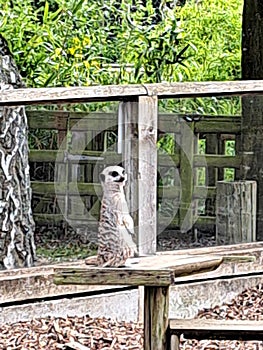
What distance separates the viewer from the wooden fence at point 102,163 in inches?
161

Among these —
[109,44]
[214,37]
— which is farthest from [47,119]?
[214,37]

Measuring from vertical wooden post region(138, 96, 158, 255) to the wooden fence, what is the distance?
36mm

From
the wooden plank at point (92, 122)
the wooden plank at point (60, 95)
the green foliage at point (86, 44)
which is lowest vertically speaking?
the wooden plank at point (92, 122)

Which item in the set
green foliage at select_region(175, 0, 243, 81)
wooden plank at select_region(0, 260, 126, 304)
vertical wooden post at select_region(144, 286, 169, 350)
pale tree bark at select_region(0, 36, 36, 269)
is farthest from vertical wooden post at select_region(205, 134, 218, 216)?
green foliage at select_region(175, 0, 243, 81)

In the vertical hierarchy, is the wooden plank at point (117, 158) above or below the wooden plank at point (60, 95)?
below

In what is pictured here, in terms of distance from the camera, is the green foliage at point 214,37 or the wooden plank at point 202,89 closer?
the wooden plank at point 202,89

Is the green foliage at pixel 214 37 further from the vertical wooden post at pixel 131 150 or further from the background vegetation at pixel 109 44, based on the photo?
the vertical wooden post at pixel 131 150

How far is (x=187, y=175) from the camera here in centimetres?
434

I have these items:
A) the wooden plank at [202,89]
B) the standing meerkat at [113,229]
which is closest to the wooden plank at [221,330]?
the standing meerkat at [113,229]

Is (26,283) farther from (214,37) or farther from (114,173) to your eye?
(214,37)

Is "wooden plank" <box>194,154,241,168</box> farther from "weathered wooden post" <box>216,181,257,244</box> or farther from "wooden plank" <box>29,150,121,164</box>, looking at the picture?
"wooden plank" <box>29,150,121,164</box>

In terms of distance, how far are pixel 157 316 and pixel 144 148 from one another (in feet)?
5.01

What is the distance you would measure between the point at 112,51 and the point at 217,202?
12.1ft

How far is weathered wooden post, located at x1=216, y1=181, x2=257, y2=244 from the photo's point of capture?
15.0ft
